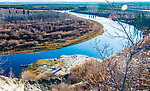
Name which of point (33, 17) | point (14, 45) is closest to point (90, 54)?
point (14, 45)

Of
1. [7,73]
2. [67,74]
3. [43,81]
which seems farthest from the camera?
[7,73]

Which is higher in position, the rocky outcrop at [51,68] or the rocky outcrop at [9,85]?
the rocky outcrop at [9,85]

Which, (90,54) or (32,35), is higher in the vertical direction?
(32,35)

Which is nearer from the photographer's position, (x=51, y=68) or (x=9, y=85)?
(x=9, y=85)

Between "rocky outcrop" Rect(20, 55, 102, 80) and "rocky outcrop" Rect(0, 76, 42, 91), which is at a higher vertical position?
"rocky outcrop" Rect(0, 76, 42, 91)

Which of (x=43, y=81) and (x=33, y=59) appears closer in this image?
(x=43, y=81)

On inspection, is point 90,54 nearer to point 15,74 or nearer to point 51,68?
point 51,68

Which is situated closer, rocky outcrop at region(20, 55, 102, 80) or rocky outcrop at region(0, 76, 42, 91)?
rocky outcrop at region(0, 76, 42, 91)

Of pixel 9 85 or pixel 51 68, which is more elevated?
pixel 9 85

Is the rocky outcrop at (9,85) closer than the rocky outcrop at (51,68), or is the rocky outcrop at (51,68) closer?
the rocky outcrop at (9,85)

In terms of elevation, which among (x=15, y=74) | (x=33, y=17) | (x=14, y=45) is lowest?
(x=15, y=74)

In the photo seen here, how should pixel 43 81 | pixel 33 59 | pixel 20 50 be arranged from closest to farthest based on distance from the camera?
pixel 43 81
pixel 33 59
pixel 20 50
